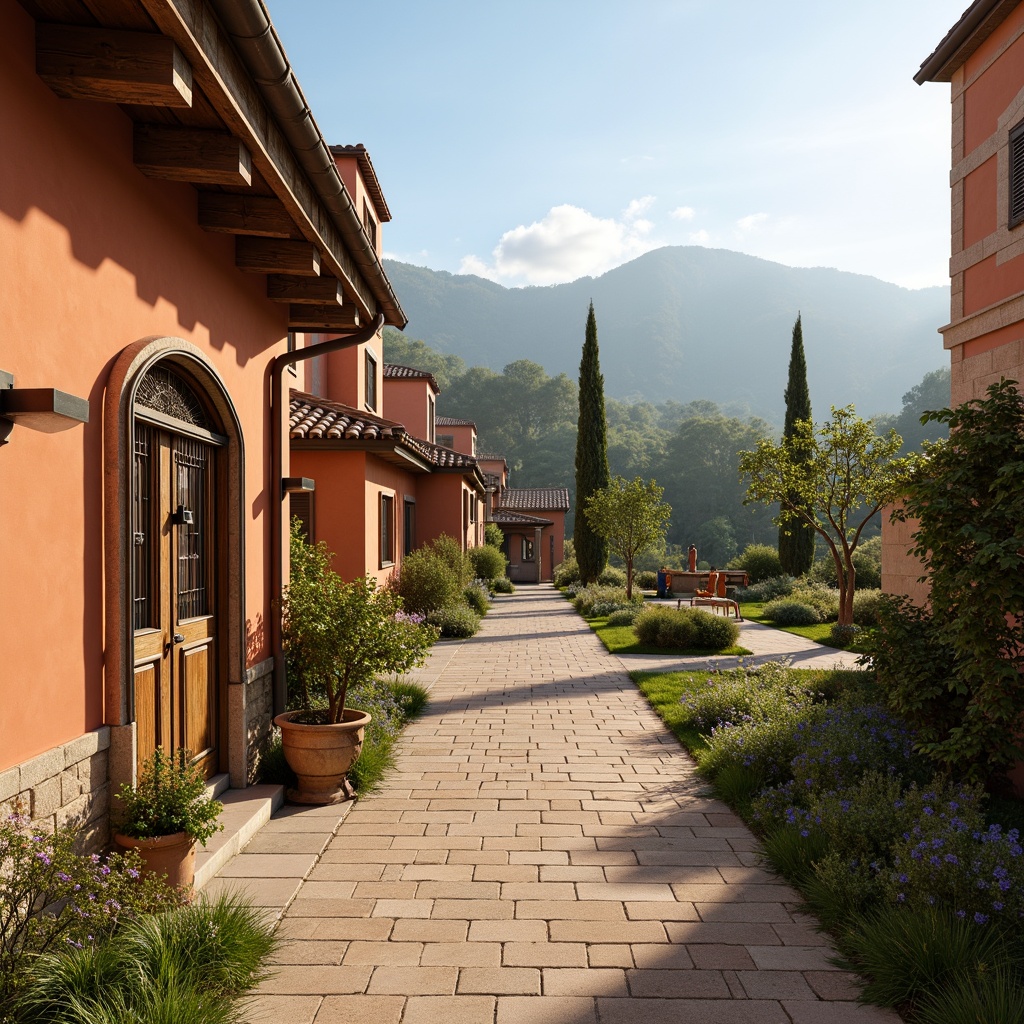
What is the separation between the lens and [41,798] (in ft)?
11.0

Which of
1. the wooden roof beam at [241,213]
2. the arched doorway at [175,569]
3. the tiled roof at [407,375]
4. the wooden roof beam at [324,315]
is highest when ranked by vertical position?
the tiled roof at [407,375]

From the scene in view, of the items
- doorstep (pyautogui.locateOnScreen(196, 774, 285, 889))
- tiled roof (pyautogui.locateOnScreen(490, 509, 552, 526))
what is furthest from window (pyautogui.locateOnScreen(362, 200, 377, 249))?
tiled roof (pyautogui.locateOnScreen(490, 509, 552, 526))

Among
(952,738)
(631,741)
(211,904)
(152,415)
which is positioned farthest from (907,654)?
(152,415)

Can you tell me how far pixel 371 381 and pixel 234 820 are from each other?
1407 centimetres

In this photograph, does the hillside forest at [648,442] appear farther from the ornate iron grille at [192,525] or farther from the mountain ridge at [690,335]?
the mountain ridge at [690,335]

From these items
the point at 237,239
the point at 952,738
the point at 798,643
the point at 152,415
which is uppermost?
the point at 237,239

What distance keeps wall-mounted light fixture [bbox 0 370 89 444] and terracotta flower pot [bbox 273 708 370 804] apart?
3351 mm

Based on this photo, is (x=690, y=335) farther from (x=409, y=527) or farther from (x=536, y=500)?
(x=409, y=527)

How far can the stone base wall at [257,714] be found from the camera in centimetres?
600

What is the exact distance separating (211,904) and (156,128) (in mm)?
3945

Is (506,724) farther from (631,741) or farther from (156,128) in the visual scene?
(156,128)

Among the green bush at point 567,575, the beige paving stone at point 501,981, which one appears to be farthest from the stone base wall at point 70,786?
the green bush at point 567,575

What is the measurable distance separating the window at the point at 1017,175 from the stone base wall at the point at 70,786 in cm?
745

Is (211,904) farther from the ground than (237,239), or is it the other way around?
(237,239)
